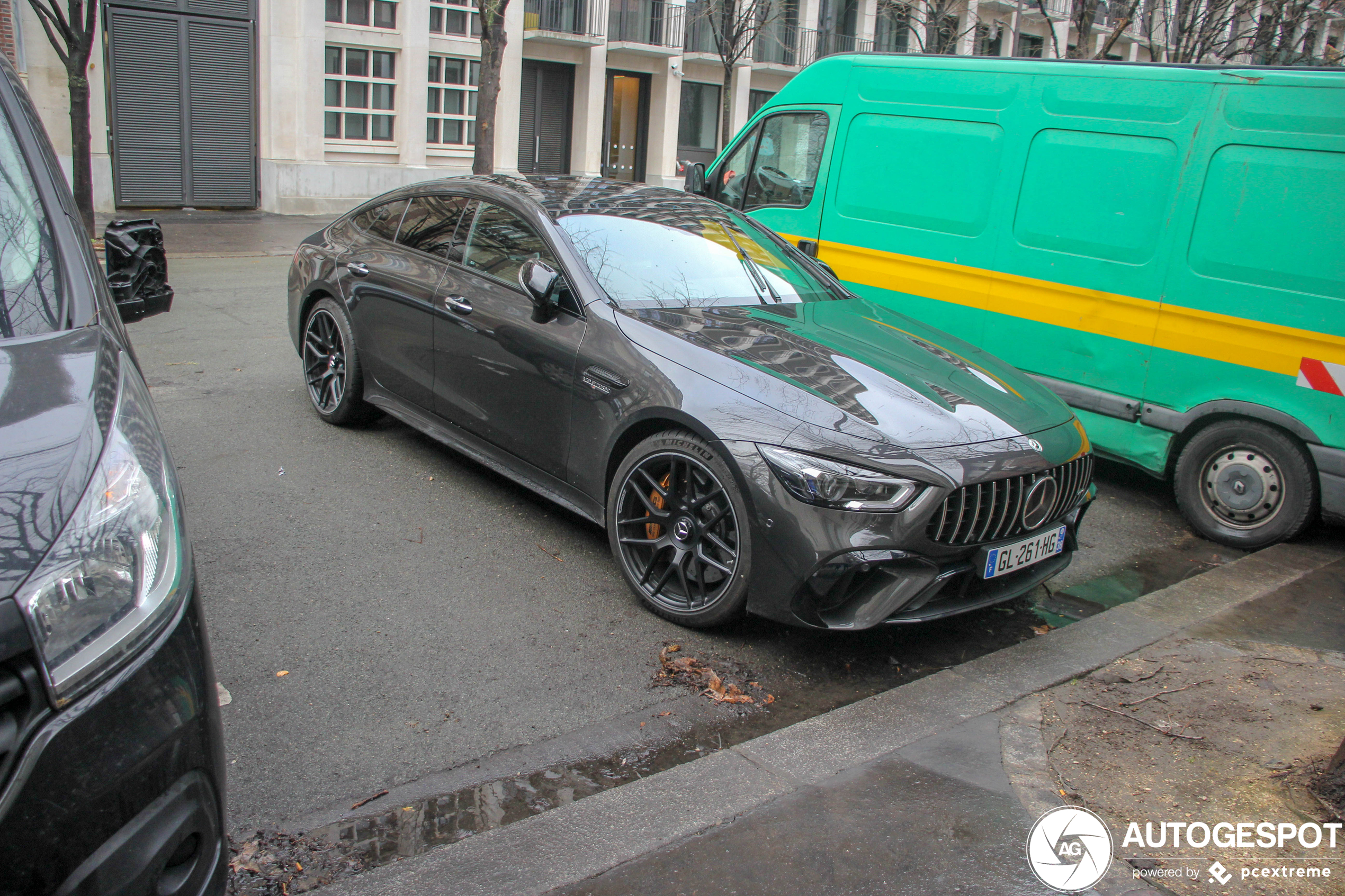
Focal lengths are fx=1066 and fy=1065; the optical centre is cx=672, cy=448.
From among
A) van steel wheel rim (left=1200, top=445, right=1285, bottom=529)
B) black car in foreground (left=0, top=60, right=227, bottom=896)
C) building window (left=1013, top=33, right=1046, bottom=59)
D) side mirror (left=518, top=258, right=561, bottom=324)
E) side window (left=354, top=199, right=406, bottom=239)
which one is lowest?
van steel wheel rim (left=1200, top=445, right=1285, bottom=529)

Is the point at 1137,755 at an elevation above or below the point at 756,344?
below

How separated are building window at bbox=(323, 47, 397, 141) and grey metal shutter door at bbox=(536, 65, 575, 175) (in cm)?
709

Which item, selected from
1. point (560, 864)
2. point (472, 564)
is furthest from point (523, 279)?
point (560, 864)

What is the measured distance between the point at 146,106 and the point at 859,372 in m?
17.9

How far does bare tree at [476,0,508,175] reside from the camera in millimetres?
15586

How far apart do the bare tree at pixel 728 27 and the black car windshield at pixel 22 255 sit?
73.2 feet

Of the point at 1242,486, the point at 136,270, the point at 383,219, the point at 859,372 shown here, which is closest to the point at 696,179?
the point at 383,219

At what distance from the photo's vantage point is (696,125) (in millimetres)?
32625

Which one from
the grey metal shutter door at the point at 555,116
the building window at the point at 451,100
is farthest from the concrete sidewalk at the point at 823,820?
the grey metal shutter door at the point at 555,116

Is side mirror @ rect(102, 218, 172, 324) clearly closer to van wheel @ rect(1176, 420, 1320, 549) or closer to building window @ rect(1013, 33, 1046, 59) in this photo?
van wheel @ rect(1176, 420, 1320, 549)

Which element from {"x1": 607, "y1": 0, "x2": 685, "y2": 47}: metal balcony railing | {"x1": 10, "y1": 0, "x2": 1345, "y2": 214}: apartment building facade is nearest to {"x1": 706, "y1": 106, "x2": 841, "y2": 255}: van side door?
{"x1": 10, "y1": 0, "x2": 1345, "y2": 214}: apartment building facade

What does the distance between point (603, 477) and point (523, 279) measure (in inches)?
36.5

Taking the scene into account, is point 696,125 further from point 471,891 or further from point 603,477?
point 471,891

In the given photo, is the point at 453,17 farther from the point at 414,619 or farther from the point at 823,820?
the point at 823,820
